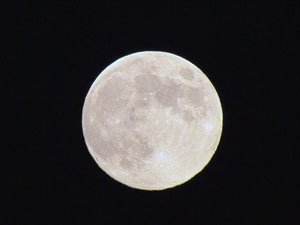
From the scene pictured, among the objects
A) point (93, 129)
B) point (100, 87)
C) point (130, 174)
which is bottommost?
point (130, 174)

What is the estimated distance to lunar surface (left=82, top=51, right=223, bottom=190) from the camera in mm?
7758

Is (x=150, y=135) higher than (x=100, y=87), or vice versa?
(x=100, y=87)

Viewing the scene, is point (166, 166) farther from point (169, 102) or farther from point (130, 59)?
point (130, 59)

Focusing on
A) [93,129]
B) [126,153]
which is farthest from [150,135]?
[93,129]

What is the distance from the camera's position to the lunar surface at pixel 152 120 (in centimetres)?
776

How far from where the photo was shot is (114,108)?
7887mm

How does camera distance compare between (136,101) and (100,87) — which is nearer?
(136,101)

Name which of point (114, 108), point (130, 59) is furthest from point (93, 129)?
point (130, 59)

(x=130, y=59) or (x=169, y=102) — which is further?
(x=130, y=59)

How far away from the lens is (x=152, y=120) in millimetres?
7703

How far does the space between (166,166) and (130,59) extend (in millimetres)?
1752

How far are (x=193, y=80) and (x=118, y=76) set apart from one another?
114 centimetres

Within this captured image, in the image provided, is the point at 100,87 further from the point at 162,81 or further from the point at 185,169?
the point at 185,169

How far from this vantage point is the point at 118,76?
8.12 m
